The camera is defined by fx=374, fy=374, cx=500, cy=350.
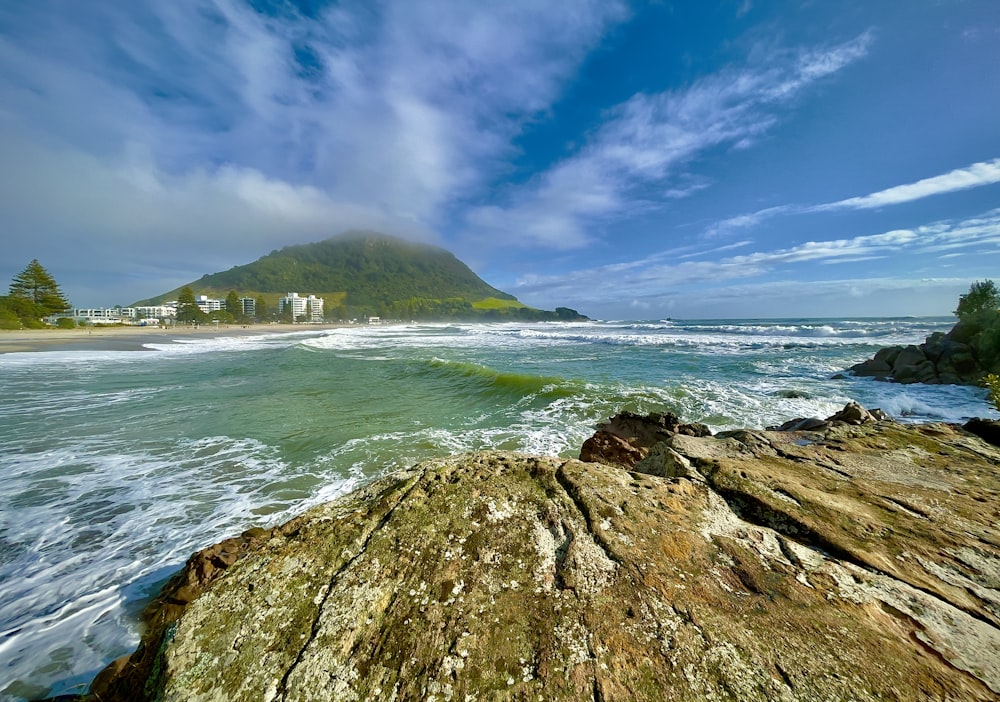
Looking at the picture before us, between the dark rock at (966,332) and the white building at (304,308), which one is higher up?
the white building at (304,308)

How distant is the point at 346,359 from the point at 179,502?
64.2 ft

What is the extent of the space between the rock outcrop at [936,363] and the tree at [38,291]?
332 ft

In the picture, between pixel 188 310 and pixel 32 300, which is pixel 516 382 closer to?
pixel 32 300

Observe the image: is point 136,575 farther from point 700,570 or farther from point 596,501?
point 700,570

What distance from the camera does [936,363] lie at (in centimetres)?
1648

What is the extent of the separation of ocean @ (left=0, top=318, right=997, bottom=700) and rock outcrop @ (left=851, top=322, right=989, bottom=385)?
1629mm

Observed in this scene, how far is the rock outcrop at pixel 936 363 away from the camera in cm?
1548

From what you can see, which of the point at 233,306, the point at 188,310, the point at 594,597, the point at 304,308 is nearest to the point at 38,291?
the point at 188,310

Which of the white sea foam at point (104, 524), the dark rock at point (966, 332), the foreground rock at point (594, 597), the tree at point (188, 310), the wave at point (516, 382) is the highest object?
the tree at point (188, 310)

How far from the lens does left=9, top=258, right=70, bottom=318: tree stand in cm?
6194

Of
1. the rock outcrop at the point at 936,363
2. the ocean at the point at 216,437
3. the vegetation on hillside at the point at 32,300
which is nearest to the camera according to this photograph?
the ocean at the point at 216,437

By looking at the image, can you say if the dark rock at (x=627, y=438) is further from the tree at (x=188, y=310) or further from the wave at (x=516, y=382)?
the tree at (x=188, y=310)

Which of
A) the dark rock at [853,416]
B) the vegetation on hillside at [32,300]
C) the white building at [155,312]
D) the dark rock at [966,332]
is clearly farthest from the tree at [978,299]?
the white building at [155,312]

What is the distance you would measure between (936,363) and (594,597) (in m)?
23.7
